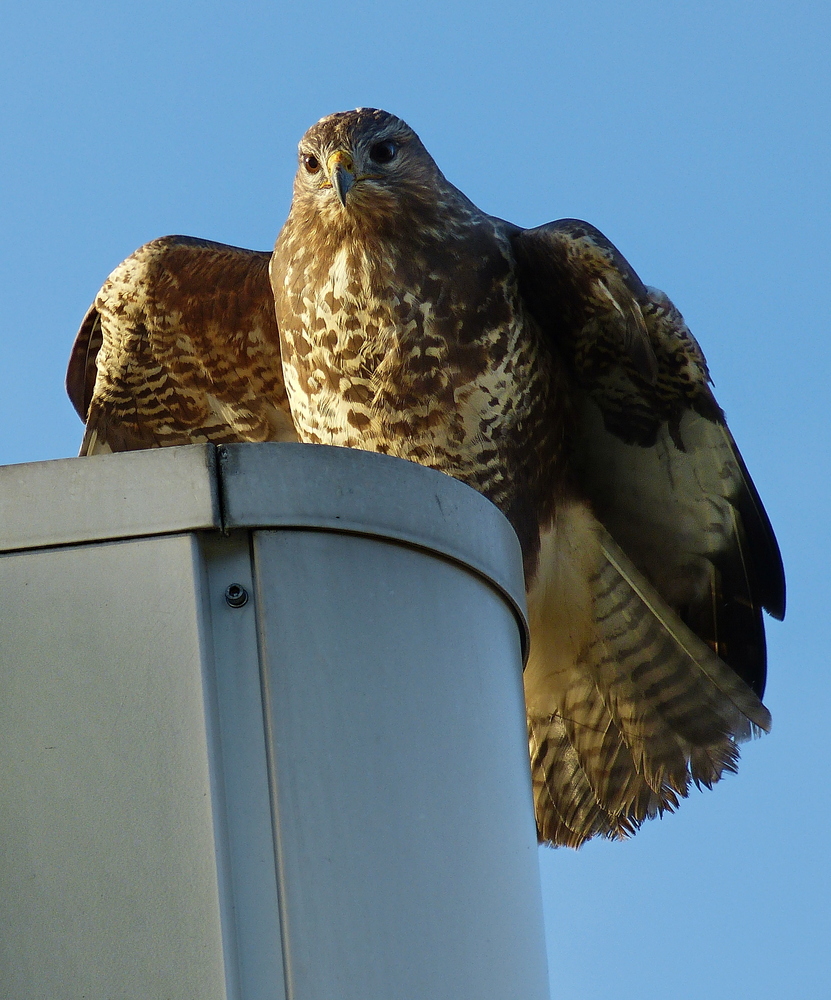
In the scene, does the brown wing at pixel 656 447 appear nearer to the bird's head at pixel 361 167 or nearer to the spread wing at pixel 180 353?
the bird's head at pixel 361 167

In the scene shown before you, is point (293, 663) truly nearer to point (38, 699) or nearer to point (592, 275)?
point (38, 699)

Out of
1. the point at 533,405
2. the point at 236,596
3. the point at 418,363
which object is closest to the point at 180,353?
the point at 418,363

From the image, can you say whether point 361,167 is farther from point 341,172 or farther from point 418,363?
point 418,363

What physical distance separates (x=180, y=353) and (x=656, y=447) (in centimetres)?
168

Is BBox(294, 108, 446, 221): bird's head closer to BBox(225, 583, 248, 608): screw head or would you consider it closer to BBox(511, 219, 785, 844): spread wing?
BBox(511, 219, 785, 844): spread wing

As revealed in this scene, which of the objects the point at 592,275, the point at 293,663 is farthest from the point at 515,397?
the point at 293,663

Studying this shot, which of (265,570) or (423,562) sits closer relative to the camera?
(265,570)

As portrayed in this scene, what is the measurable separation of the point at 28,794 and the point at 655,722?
11.7 feet

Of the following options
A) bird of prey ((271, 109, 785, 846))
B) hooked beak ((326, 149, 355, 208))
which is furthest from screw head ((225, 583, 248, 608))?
hooked beak ((326, 149, 355, 208))

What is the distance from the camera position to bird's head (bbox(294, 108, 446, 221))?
479 cm

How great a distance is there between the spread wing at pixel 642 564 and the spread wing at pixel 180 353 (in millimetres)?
1001

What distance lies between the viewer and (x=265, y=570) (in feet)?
6.17

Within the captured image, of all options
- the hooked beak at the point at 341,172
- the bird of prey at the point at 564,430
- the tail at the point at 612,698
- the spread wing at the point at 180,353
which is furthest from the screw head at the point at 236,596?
the spread wing at the point at 180,353

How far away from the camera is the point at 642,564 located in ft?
16.9
